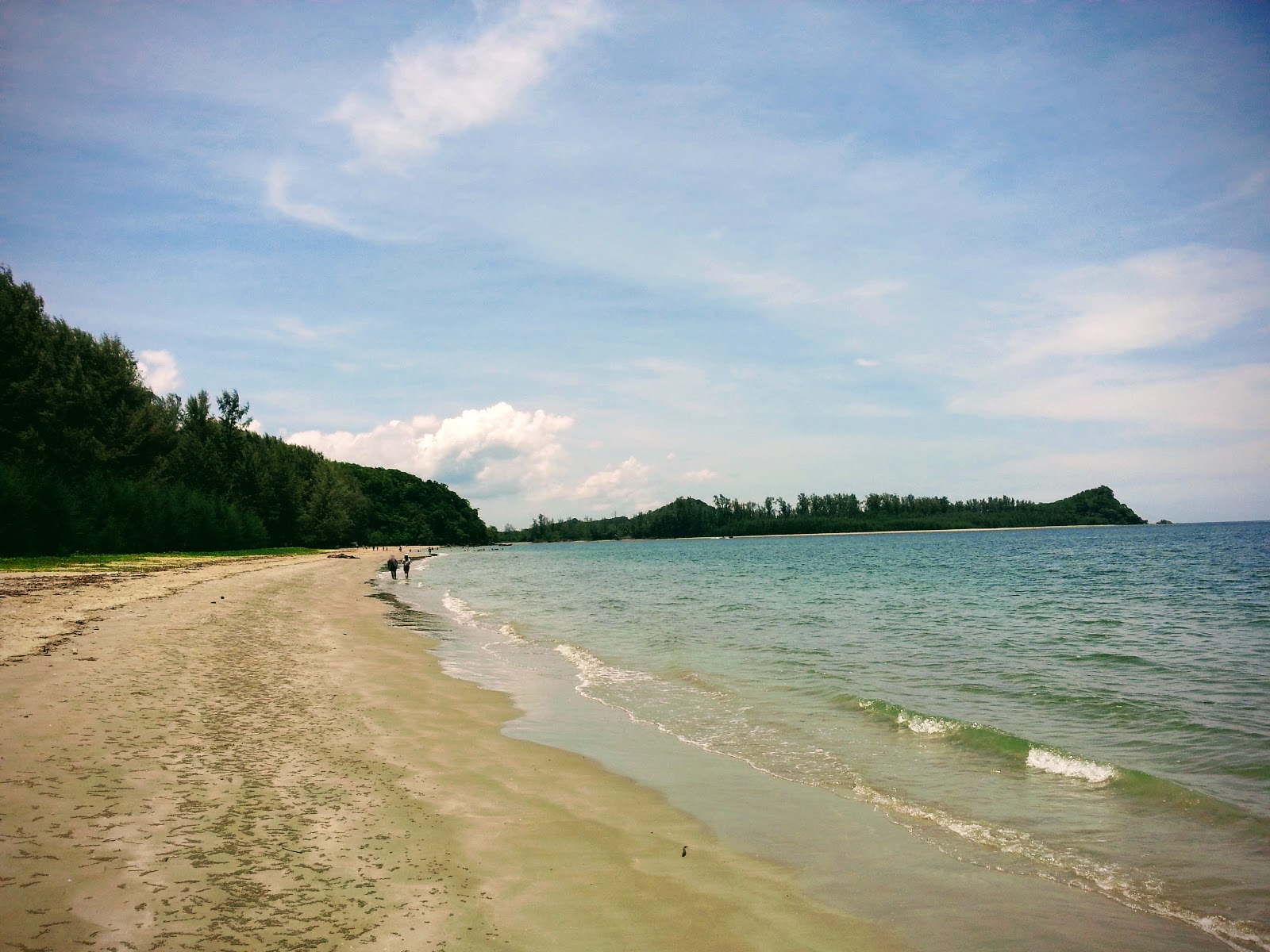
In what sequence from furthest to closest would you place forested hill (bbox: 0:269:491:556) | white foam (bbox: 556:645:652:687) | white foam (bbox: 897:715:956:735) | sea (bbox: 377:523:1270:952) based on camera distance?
forested hill (bbox: 0:269:491:556) → white foam (bbox: 556:645:652:687) → white foam (bbox: 897:715:956:735) → sea (bbox: 377:523:1270:952)

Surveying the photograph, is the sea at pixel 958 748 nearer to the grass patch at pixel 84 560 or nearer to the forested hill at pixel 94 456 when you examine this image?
the grass patch at pixel 84 560

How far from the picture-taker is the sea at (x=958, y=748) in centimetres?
576

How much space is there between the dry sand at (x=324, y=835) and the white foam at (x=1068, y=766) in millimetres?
5308

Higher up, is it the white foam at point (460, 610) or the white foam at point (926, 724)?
the white foam at point (926, 724)

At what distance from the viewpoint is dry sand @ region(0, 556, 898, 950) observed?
14.1 ft

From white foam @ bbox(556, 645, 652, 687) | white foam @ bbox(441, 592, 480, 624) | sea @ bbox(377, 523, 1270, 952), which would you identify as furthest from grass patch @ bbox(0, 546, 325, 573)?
white foam @ bbox(556, 645, 652, 687)

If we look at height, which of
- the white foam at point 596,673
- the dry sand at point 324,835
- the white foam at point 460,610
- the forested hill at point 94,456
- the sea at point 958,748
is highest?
the forested hill at point 94,456

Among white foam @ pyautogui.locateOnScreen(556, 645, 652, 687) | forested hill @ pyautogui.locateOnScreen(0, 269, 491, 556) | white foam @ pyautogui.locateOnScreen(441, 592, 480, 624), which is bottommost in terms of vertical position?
white foam @ pyautogui.locateOnScreen(441, 592, 480, 624)

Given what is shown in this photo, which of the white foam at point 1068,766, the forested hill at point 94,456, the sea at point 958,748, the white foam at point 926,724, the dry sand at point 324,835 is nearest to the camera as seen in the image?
the dry sand at point 324,835

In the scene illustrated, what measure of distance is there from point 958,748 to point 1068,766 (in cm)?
143

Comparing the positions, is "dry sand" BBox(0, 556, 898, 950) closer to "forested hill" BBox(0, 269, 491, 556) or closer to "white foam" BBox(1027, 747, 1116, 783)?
"white foam" BBox(1027, 747, 1116, 783)

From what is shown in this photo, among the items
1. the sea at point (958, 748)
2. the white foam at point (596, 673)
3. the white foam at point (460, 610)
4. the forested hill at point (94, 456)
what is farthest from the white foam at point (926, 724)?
the forested hill at point (94, 456)

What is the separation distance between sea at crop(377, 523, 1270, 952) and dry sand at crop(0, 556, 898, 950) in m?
0.90

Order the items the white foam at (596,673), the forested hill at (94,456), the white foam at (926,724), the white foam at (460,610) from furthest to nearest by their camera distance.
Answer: the forested hill at (94,456)
the white foam at (460,610)
the white foam at (596,673)
the white foam at (926,724)
